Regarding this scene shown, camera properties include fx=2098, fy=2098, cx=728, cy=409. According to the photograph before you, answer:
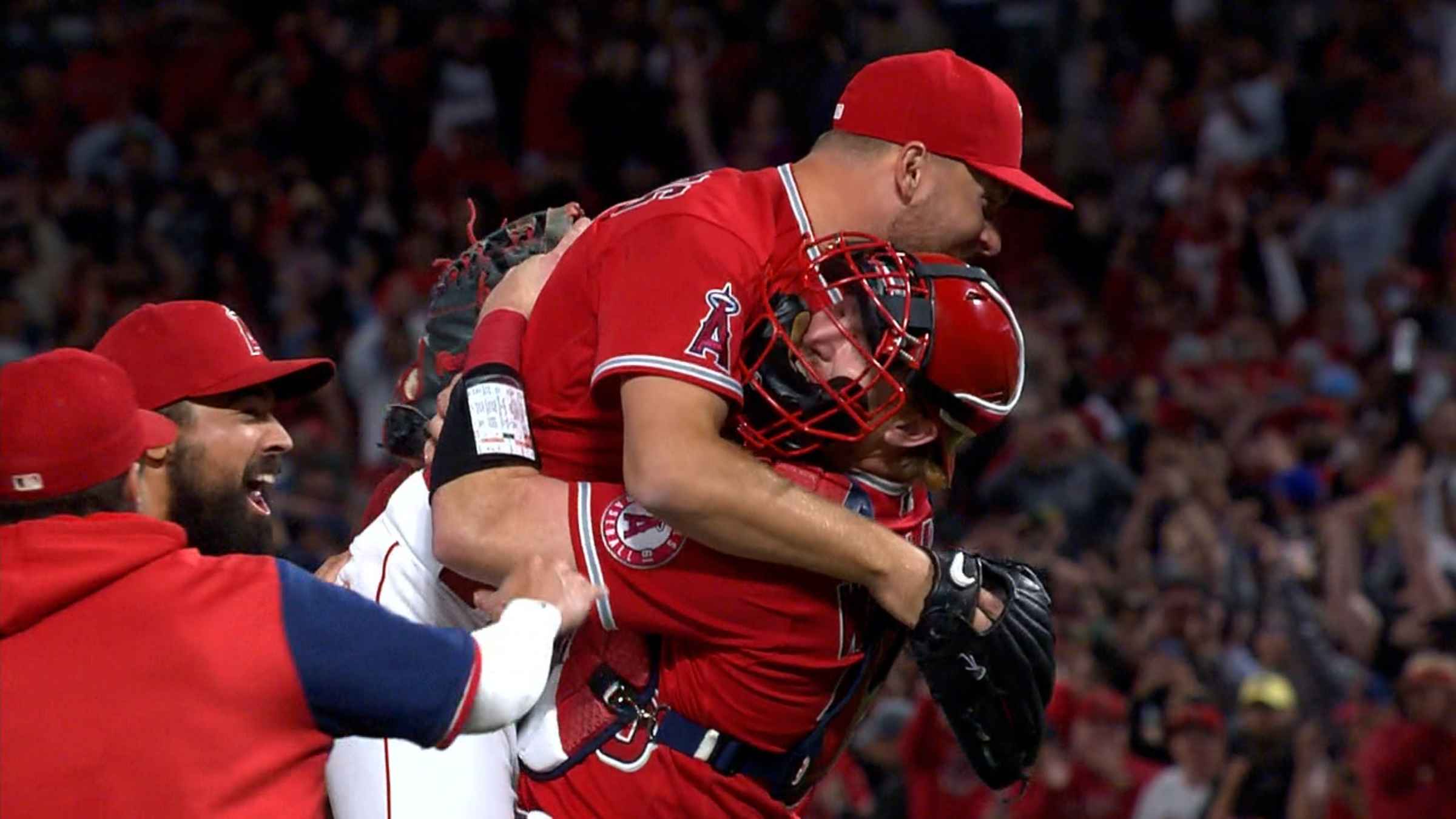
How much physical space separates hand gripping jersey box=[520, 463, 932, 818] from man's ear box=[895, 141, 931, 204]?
0.49 metres

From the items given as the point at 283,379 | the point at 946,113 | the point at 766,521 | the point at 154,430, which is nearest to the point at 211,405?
the point at 283,379

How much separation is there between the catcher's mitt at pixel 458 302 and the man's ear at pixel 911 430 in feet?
3.17

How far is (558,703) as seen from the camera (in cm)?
331

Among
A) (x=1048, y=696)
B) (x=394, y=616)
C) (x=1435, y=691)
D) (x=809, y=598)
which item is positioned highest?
(x=394, y=616)

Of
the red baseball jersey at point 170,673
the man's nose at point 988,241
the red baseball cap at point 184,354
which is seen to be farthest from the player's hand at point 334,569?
the man's nose at point 988,241

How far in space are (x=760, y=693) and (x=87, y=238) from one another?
9680mm

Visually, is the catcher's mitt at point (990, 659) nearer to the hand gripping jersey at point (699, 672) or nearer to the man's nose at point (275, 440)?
the hand gripping jersey at point (699, 672)

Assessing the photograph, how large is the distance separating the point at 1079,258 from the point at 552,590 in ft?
26.0

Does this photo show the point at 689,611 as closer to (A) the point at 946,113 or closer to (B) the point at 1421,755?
(A) the point at 946,113

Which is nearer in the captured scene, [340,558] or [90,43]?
[340,558]

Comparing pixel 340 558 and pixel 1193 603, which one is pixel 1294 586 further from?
pixel 340 558

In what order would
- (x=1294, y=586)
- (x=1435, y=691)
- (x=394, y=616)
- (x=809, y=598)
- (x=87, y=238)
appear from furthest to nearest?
(x=87, y=238) < (x=1294, y=586) < (x=1435, y=691) < (x=809, y=598) < (x=394, y=616)

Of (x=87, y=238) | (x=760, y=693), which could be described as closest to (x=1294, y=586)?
(x=760, y=693)

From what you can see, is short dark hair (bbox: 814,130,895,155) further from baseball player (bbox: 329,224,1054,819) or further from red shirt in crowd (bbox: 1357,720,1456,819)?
red shirt in crowd (bbox: 1357,720,1456,819)
